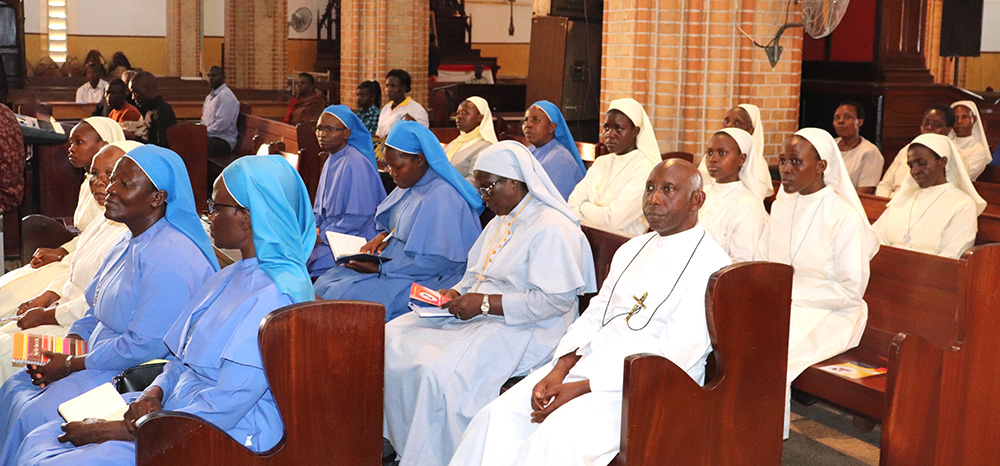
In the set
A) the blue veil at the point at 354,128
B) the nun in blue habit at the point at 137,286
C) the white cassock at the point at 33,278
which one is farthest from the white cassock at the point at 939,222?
the white cassock at the point at 33,278

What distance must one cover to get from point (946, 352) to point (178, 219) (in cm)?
281

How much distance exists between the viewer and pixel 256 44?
21.2 m

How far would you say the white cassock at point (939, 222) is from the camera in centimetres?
525

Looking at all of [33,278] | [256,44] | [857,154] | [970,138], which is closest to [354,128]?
[33,278]

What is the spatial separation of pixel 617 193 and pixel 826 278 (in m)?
1.61

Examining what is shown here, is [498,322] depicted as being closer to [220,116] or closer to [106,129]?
[106,129]

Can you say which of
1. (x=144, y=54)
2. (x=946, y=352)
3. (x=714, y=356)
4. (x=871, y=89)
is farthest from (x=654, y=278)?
(x=144, y=54)

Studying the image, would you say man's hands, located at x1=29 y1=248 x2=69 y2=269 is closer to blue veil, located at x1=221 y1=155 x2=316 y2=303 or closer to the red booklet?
the red booklet

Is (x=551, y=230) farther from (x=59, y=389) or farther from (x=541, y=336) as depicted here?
(x=59, y=389)

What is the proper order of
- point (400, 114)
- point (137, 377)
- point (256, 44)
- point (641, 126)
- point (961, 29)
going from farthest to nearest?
point (256, 44) < point (961, 29) < point (400, 114) < point (641, 126) < point (137, 377)

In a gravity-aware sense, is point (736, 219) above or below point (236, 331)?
above

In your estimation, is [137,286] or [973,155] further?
[973,155]

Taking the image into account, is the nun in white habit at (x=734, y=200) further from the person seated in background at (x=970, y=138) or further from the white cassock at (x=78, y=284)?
the person seated in background at (x=970, y=138)

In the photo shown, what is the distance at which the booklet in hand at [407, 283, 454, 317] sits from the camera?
160 inches
